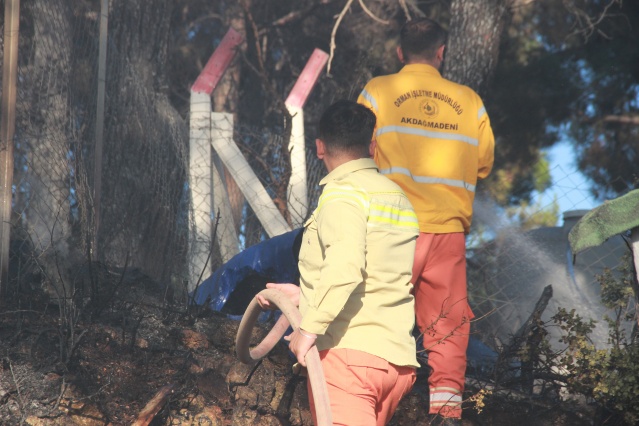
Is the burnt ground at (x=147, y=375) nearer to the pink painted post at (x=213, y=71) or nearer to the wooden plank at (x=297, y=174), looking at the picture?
the wooden plank at (x=297, y=174)

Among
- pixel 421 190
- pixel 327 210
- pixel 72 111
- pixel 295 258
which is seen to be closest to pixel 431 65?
pixel 421 190

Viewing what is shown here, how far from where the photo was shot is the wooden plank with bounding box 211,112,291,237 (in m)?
6.21

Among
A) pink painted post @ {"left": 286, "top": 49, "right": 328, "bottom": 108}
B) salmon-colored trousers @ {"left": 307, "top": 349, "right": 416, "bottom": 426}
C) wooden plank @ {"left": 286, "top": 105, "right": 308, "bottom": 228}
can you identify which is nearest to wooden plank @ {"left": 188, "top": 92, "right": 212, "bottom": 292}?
wooden plank @ {"left": 286, "top": 105, "right": 308, "bottom": 228}

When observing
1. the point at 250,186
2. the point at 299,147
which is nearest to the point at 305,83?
the point at 299,147

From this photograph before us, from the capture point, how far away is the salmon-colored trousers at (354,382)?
119 inches

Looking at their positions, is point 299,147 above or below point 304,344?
above

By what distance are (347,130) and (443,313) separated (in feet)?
4.01

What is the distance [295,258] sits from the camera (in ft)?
15.7

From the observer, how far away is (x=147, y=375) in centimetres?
417

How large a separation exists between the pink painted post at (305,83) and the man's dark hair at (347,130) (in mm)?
3550

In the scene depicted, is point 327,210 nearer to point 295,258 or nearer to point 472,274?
point 295,258

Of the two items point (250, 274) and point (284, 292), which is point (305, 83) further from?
point (284, 292)

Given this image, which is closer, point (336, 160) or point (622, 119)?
point (336, 160)

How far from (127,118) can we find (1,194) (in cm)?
155
